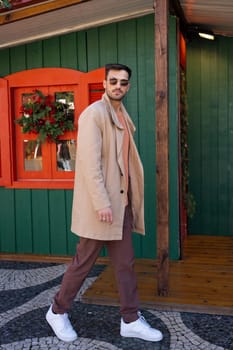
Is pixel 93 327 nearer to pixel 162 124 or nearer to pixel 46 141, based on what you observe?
pixel 162 124

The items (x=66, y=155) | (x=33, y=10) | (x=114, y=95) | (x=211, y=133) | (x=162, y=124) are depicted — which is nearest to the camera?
(x=114, y=95)

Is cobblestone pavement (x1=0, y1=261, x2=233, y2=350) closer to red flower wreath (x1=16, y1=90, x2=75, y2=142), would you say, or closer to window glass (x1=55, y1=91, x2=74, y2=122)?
red flower wreath (x1=16, y1=90, x2=75, y2=142)

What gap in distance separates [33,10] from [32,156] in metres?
1.61

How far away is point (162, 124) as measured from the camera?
314 cm

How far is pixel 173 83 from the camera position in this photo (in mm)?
4098

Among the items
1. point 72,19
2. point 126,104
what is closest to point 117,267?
point 126,104

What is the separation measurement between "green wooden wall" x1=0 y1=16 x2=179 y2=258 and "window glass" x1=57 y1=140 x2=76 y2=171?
275 millimetres

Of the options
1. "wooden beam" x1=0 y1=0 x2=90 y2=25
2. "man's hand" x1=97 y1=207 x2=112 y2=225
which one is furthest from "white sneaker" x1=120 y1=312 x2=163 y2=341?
"wooden beam" x1=0 y1=0 x2=90 y2=25

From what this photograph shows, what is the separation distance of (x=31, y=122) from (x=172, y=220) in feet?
5.77

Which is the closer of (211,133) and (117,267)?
(117,267)

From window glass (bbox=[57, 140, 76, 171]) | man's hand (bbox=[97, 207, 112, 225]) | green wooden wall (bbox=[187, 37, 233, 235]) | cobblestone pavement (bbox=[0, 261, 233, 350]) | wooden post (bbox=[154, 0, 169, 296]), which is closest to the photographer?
man's hand (bbox=[97, 207, 112, 225])

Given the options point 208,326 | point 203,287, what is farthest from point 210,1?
point 208,326

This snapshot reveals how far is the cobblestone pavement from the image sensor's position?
2.66 m

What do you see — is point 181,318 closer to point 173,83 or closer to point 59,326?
point 59,326
